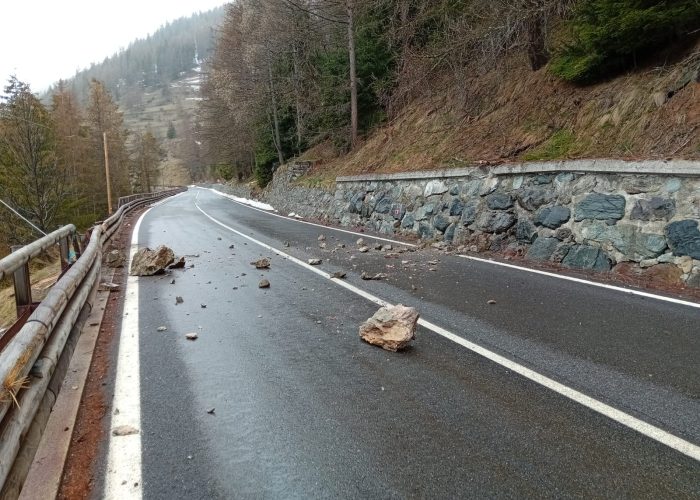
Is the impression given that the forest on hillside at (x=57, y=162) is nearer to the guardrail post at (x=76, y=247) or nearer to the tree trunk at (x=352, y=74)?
the guardrail post at (x=76, y=247)

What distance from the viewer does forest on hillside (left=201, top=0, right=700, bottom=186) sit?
9.19 m

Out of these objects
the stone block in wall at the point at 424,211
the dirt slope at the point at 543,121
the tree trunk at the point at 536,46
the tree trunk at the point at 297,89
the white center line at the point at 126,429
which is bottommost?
the white center line at the point at 126,429

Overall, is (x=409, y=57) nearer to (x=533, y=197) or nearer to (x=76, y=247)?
(x=533, y=197)

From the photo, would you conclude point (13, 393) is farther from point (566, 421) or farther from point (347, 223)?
point (347, 223)

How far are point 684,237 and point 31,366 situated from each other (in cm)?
757

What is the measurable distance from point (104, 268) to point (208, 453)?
7.69 metres

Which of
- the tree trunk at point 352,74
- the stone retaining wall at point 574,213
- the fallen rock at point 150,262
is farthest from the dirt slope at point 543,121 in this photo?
the fallen rock at point 150,262

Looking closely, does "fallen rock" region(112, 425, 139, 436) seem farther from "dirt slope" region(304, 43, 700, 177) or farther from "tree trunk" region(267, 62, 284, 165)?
"tree trunk" region(267, 62, 284, 165)

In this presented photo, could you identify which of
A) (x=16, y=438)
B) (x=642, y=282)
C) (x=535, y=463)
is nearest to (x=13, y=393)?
(x=16, y=438)

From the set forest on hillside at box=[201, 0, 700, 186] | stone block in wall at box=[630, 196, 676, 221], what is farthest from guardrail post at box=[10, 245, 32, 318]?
forest on hillside at box=[201, 0, 700, 186]

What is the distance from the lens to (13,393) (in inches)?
96.7

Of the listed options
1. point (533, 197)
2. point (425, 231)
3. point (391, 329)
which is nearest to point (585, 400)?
point (391, 329)

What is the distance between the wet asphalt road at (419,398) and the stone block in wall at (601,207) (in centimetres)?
170

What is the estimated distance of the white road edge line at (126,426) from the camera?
2.55m
